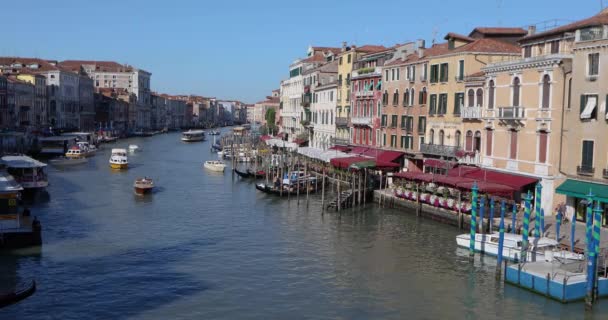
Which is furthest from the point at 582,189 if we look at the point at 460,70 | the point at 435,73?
the point at 435,73

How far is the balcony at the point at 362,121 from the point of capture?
44.2 metres

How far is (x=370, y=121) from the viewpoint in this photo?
44000mm

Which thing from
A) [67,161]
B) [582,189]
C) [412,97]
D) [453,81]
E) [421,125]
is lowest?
[67,161]

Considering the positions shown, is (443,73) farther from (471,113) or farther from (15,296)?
(15,296)

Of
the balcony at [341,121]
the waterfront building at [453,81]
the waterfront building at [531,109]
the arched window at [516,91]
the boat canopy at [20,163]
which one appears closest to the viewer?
the waterfront building at [531,109]

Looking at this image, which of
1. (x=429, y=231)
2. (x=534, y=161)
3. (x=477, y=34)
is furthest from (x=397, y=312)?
(x=477, y=34)

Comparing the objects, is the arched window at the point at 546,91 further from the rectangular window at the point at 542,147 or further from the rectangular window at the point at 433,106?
the rectangular window at the point at 433,106

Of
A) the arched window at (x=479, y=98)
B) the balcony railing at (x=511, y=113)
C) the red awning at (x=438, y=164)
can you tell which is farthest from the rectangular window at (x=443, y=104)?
the balcony railing at (x=511, y=113)

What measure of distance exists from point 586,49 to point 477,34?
42.7 feet

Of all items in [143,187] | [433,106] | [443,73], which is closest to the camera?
[443,73]

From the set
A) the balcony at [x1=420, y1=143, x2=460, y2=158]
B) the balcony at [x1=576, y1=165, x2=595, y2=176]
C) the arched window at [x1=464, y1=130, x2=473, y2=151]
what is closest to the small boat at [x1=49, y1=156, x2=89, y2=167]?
the balcony at [x1=420, y1=143, x2=460, y2=158]

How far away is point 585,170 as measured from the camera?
938 inches

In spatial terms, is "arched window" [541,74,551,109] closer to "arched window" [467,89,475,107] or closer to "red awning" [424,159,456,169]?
"arched window" [467,89,475,107]

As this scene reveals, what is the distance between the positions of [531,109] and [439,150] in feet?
25.5
